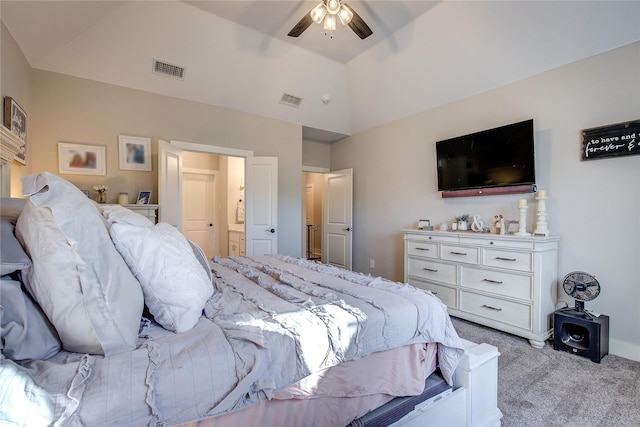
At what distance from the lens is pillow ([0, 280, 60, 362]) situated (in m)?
0.78

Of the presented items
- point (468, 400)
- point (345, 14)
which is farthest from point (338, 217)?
point (468, 400)

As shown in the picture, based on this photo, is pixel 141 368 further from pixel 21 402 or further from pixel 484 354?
pixel 484 354

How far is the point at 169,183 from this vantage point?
11.6 feet

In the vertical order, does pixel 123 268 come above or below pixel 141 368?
above

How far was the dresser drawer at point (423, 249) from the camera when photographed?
351cm

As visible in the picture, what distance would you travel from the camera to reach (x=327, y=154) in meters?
5.95

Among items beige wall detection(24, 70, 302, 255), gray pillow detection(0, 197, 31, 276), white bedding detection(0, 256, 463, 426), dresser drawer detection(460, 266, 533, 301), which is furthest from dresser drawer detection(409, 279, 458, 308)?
gray pillow detection(0, 197, 31, 276)

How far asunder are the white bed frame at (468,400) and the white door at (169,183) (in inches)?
129

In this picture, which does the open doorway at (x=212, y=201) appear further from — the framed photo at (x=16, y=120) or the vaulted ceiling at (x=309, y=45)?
the framed photo at (x=16, y=120)

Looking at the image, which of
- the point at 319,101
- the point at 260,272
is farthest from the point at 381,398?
the point at 319,101

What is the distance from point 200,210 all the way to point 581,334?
619 centimetres

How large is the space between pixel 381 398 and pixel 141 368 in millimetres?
916

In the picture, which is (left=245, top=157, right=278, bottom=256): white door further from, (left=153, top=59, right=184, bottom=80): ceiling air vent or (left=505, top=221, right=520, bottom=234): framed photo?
(left=505, top=221, right=520, bottom=234): framed photo

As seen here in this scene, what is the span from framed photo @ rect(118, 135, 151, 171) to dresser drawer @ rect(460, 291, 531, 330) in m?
4.07
